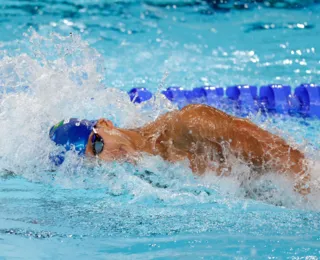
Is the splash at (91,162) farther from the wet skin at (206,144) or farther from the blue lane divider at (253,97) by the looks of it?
the blue lane divider at (253,97)

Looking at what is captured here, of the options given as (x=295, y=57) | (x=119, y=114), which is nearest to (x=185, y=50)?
(x=295, y=57)

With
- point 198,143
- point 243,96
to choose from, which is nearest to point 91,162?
point 198,143

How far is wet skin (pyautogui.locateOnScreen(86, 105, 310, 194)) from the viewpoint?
256cm

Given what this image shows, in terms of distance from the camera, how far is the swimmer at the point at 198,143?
8.39ft

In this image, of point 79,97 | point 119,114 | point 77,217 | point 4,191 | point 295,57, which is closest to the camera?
point 77,217

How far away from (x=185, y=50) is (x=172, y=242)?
4.66 m

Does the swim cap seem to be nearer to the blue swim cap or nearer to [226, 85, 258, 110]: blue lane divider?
the blue swim cap

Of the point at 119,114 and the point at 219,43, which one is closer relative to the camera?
the point at 119,114

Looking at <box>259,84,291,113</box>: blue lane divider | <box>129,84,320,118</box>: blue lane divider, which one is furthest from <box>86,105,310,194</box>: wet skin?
<box>259,84,291,113</box>: blue lane divider

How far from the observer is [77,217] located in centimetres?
240

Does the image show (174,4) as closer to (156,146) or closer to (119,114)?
(119,114)

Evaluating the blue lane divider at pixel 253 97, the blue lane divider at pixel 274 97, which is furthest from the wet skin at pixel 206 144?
the blue lane divider at pixel 274 97

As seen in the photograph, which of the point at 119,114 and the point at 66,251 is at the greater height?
the point at 119,114

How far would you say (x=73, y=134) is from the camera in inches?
111
